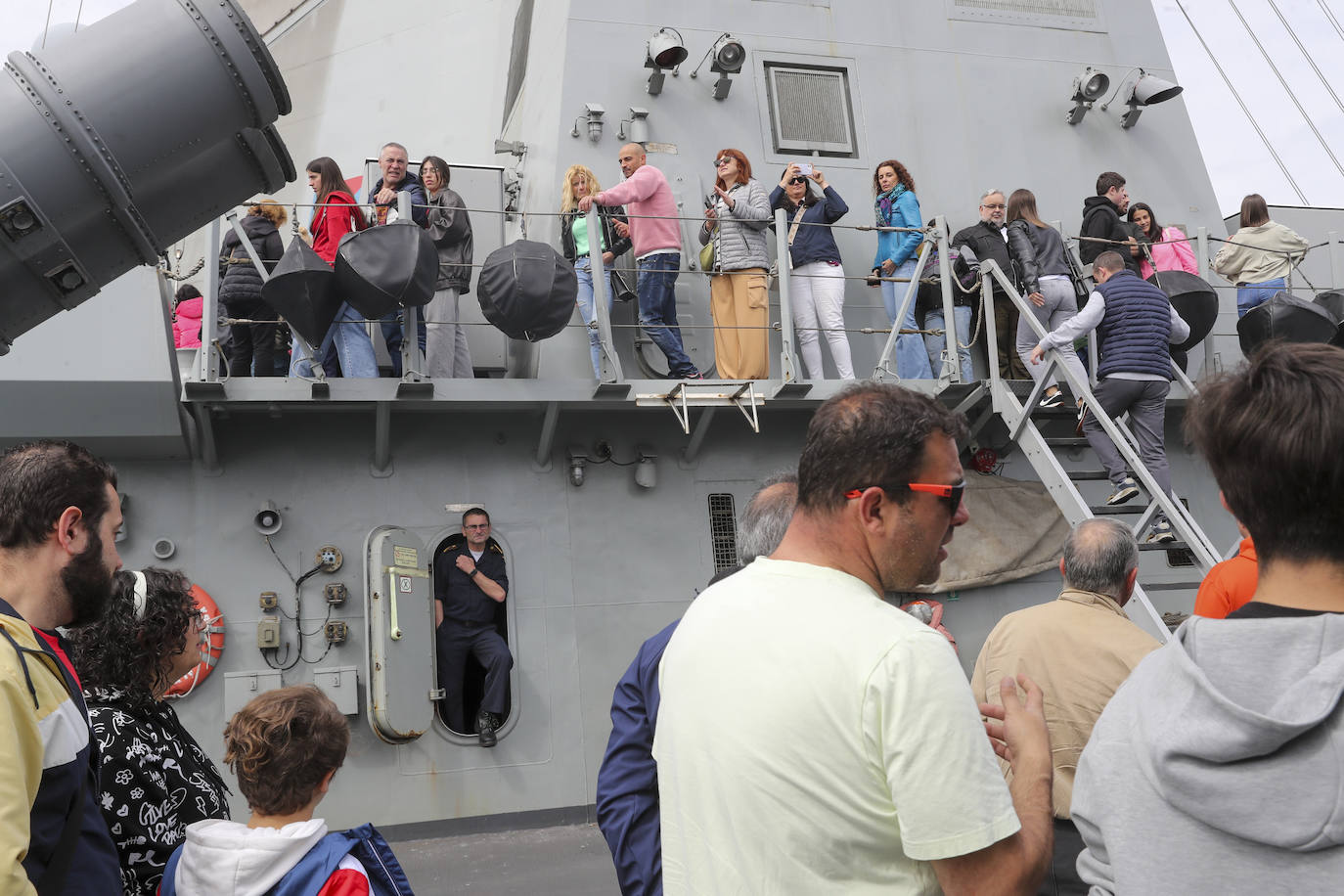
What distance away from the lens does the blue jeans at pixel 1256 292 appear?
8.75m

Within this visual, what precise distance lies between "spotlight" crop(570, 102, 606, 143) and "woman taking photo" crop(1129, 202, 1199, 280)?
14.1ft

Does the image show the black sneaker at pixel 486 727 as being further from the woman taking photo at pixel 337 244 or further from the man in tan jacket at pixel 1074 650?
the man in tan jacket at pixel 1074 650

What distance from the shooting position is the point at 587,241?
788 centimetres

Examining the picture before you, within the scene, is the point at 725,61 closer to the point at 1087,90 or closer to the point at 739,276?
the point at 739,276

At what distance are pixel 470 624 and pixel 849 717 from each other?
614cm

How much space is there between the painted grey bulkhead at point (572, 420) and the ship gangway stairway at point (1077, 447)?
3.97 feet

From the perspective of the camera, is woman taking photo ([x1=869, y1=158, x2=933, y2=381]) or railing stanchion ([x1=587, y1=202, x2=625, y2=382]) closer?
railing stanchion ([x1=587, y1=202, x2=625, y2=382])

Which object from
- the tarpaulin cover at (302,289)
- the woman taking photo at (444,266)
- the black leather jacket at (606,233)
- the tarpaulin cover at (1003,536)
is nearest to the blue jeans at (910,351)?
the tarpaulin cover at (1003,536)

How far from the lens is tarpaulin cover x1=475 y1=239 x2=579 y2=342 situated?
684 centimetres

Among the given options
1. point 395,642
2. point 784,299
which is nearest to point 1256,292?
point 784,299

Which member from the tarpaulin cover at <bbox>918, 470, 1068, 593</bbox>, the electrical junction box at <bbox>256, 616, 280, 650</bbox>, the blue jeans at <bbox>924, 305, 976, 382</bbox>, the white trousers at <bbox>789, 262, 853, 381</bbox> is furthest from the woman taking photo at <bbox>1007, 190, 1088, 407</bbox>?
the electrical junction box at <bbox>256, 616, 280, 650</bbox>

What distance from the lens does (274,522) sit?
7422 mm

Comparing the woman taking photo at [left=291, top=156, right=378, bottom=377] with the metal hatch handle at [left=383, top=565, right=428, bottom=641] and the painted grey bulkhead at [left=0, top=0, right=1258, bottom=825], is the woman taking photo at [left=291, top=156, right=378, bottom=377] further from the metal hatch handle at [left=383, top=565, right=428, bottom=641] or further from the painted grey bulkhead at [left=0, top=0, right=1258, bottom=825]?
the metal hatch handle at [left=383, top=565, right=428, bottom=641]

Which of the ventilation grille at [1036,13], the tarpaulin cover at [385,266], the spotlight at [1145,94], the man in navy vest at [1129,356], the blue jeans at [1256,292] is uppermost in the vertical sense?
the ventilation grille at [1036,13]
